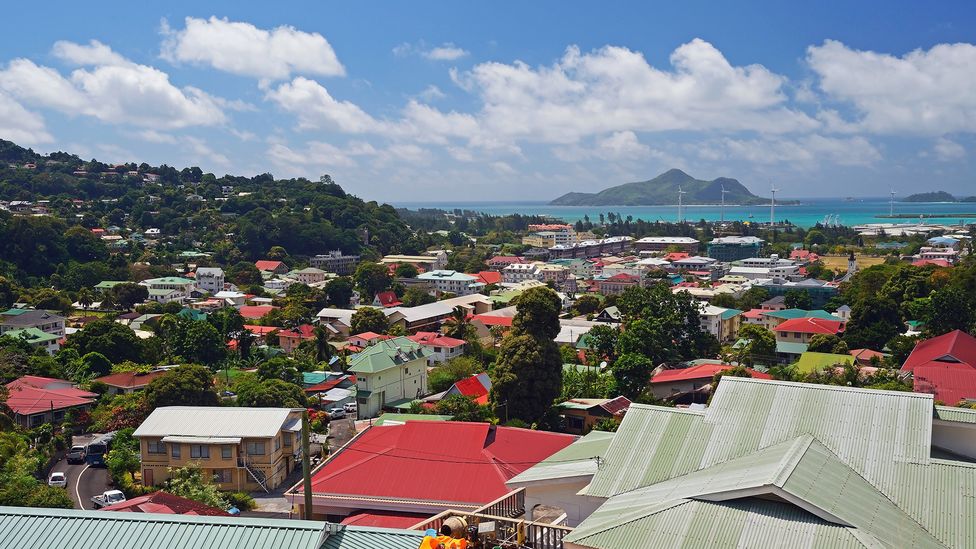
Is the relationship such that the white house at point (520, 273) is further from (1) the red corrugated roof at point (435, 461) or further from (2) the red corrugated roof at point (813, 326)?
(1) the red corrugated roof at point (435, 461)

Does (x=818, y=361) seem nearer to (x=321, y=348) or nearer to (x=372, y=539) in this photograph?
(x=321, y=348)

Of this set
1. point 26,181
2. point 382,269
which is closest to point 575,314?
point 382,269

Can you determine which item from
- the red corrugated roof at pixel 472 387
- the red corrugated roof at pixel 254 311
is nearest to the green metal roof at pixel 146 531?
the red corrugated roof at pixel 472 387

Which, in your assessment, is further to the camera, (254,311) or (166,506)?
(254,311)

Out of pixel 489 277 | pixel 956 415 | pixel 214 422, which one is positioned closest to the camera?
pixel 956 415

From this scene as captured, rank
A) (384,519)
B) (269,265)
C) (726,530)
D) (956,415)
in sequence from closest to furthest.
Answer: (726,530)
(956,415)
(384,519)
(269,265)

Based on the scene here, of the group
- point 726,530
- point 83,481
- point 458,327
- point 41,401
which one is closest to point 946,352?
point 458,327

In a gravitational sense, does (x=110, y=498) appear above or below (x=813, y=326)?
below

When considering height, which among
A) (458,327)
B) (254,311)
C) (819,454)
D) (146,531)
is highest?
(819,454)

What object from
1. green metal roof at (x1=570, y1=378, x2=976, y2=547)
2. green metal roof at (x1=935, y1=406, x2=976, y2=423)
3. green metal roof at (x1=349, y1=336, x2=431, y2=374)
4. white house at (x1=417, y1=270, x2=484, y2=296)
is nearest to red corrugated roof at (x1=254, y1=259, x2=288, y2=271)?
white house at (x1=417, y1=270, x2=484, y2=296)
